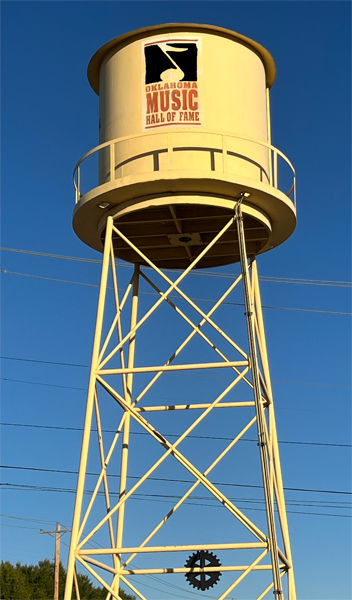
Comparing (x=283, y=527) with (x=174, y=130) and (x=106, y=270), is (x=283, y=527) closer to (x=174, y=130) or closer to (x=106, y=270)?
(x=106, y=270)

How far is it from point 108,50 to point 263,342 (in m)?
5.92

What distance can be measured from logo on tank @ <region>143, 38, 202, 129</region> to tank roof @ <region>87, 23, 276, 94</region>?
232 millimetres

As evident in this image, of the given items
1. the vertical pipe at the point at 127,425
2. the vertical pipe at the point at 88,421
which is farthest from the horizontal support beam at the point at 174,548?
the vertical pipe at the point at 127,425

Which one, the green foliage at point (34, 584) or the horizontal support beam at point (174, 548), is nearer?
the horizontal support beam at point (174, 548)

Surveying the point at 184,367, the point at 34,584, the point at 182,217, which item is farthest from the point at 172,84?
Result: the point at 34,584

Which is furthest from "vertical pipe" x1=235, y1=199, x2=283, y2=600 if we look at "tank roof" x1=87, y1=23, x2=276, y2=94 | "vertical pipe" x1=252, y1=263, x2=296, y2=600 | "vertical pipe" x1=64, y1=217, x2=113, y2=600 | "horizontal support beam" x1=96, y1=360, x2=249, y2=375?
"tank roof" x1=87, y1=23, x2=276, y2=94

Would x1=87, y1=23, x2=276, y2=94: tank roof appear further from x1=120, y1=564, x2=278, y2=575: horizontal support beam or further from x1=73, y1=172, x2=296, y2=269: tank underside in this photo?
x1=120, y1=564, x2=278, y2=575: horizontal support beam

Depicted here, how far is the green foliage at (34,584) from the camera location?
2099 inches

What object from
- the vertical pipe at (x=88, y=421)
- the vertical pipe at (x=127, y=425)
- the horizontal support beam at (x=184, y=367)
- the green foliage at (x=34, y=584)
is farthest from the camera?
the green foliage at (x=34, y=584)

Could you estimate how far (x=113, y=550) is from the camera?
14.1 meters

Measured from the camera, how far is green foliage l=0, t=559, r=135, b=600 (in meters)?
53.3

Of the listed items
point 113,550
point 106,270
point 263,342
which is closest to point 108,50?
point 106,270

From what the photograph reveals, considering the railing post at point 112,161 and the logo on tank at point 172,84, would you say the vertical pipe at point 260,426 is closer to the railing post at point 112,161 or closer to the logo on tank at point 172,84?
the logo on tank at point 172,84

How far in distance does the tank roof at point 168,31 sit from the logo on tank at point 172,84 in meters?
0.23
